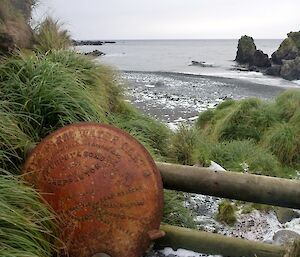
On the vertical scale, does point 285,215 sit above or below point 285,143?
below

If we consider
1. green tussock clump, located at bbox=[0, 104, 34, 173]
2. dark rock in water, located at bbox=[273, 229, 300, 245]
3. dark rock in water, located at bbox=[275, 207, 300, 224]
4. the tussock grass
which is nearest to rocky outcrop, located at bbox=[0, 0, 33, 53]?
the tussock grass

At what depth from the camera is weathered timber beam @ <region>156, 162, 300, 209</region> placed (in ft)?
9.82

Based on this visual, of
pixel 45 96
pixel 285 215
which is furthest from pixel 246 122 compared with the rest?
pixel 45 96

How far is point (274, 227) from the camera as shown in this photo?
496cm

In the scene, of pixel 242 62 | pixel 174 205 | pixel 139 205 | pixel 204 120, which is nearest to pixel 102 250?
pixel 139 205

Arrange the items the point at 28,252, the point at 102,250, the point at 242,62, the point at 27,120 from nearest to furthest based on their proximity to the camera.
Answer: the point at 28,252
the point at 102,250
the point at 27,120
the point at 242,62

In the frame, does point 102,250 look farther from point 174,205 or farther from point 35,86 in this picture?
point 35,86

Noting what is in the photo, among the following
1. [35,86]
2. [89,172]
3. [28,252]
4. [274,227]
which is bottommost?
[274,227]

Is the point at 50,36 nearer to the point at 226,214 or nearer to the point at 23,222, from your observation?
the point at 226,214

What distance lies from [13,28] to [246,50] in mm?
59319

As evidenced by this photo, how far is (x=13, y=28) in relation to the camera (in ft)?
19.0

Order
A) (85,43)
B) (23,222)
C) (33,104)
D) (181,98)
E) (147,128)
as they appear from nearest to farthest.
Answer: (23,222)
(33,104)
(147,128)
(181,98)
(85,43)

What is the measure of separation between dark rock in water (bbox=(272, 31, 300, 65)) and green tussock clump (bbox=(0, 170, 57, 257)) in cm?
5176

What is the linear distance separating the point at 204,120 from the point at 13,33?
6.45 m
